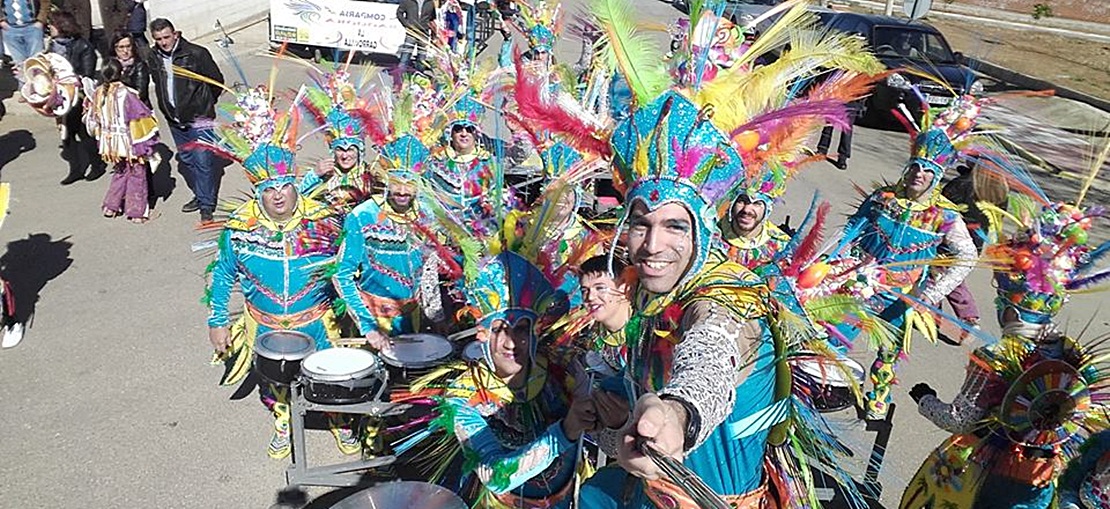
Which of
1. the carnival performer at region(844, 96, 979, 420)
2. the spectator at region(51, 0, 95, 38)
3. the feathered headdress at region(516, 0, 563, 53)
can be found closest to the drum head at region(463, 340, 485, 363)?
the carnival performer at region(844, 96, 979, 420)

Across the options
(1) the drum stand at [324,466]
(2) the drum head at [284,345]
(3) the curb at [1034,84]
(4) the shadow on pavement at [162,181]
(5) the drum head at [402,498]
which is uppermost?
(5) the drum head at [402,498]

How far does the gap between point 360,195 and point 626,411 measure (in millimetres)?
3696

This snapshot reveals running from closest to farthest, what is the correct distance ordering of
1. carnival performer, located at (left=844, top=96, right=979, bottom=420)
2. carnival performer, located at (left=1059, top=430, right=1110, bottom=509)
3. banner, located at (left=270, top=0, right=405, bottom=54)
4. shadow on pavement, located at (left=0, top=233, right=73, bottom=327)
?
carnival performer, located at (left=1059, top=430, right=1110, bottom=509) → carnival performer, located at (left=844, top=96, right=979, bottom=420) → shadow on pavement, located at (left=0, top=233, right=73, bottom=327) → banner, located at (left=270, top=0, right=405, bottom=54)

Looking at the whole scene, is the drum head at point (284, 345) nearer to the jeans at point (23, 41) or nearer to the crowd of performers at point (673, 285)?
the crowd of performers at point (673, 285)

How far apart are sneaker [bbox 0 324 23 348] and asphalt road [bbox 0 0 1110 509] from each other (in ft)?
0.16

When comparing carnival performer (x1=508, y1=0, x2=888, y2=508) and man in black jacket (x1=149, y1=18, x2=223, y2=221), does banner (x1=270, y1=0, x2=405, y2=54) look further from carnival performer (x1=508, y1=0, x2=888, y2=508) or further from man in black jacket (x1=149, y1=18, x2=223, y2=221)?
carnival performer (x1=508, y1=0, x2=888, y2=508)

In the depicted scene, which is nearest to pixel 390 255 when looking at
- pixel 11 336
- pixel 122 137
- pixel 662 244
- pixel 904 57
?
pixel 11 336

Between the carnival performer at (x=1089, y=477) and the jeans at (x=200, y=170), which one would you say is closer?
the carnival performer at (x=1089, y=477)

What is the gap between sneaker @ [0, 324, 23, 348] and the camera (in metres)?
5.50

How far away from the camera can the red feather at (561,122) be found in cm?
238

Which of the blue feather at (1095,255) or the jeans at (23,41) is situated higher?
the blue feather at (1095,255)

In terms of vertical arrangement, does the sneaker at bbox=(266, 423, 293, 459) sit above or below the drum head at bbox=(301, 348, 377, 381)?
below

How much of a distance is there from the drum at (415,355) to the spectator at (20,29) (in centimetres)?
977

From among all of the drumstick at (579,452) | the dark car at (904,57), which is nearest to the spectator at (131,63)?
the drumstick at (579,452)
